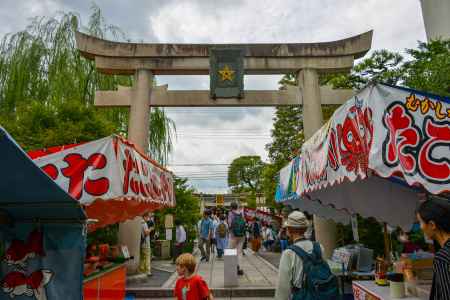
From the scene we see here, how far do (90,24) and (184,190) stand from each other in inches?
346

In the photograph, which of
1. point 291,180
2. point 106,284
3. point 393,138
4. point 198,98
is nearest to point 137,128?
point 198,98

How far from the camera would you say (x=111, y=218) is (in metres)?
6.11

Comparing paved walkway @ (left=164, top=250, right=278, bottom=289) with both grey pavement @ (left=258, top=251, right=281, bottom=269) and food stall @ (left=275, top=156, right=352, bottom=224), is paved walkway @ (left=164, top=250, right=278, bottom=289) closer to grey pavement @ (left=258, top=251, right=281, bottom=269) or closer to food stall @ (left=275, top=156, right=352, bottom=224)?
grey pavement @ (left=258, top=251, right=281, bottom=269)

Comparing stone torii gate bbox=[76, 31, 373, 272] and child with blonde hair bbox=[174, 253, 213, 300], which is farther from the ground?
stone torii gate bbox=[76, 31, 373, 272]

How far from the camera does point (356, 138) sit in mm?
2879

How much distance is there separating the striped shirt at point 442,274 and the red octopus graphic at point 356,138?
790 millimetres

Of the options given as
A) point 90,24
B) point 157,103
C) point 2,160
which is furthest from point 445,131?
point 90,24

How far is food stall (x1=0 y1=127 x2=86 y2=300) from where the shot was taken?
8.05ft

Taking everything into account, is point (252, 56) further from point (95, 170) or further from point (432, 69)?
point (95, 170)

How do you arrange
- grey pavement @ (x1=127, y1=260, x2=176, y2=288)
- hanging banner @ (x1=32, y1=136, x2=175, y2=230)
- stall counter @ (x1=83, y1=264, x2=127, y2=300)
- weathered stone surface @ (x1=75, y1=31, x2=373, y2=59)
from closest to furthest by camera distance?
hanging banner @ (x1=32, y1=136, x2=175, y2=230), stall counter @ (x1=83, y1=264, x2=127, y2=300), grey pavement @ (x1=127, y1=260, x2=176, y2=288), weathered stone surface @ (x1=75, y1=31, x2=373, y2=59)

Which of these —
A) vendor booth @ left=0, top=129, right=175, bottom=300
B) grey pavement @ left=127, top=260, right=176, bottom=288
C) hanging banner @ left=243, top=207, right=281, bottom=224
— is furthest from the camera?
hanging banner @ left=243, top=207, right=281, bottom=224

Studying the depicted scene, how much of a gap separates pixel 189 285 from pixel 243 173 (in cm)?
4863

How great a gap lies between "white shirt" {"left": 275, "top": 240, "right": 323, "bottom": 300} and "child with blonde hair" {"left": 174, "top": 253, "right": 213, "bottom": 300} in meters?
0.95

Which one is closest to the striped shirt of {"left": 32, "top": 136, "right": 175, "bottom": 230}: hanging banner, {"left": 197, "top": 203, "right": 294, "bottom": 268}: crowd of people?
{"left": 32, "top": 136, "right": 175, "bottom": 230}: hanging banner
